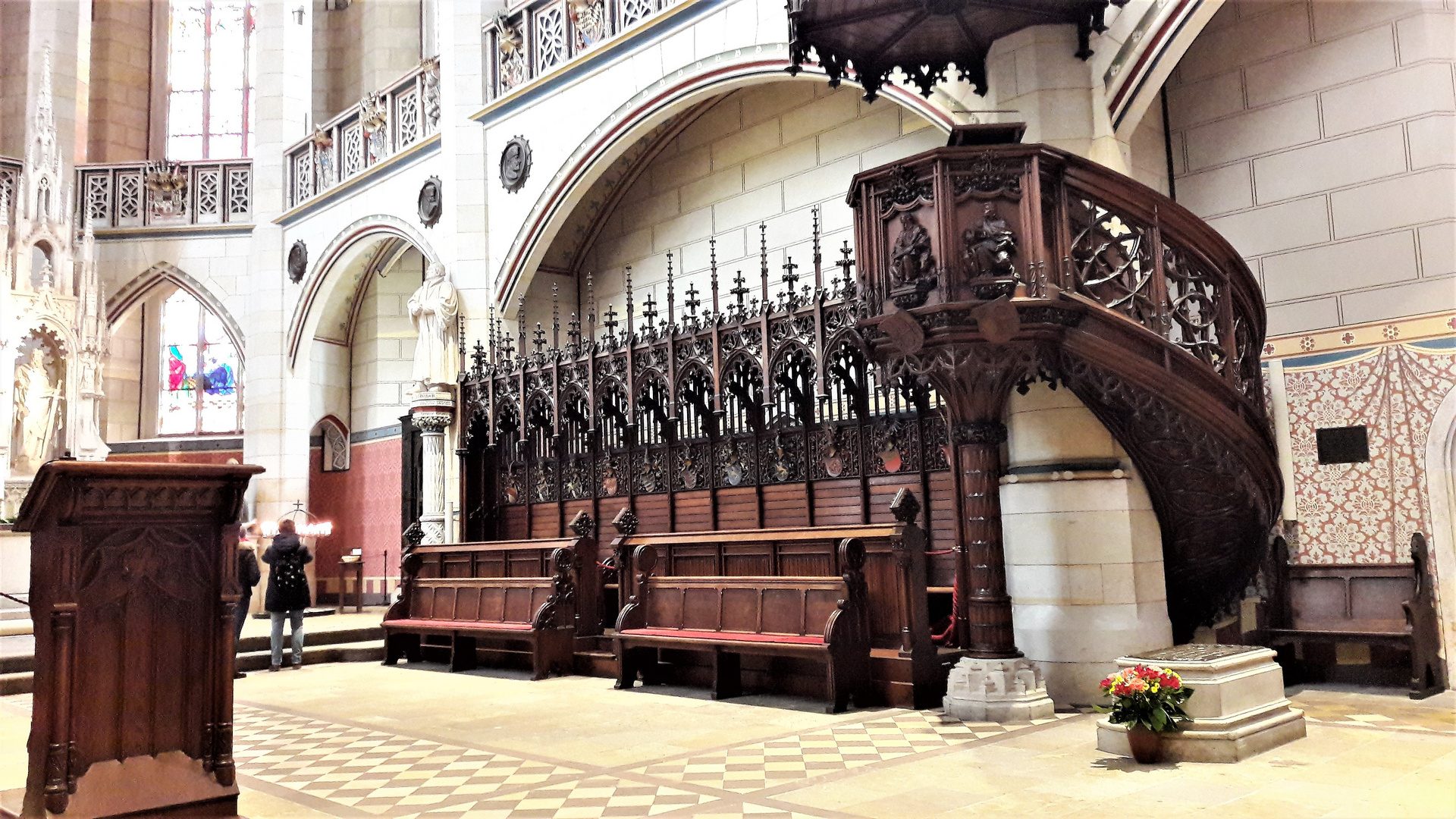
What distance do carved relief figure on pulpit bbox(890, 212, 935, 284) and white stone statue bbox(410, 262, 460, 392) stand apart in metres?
6.27

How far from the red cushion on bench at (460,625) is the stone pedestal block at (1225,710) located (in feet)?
15.0

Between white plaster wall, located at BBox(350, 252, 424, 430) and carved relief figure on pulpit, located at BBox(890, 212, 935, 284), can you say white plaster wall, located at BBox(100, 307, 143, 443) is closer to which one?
white plaster wall, located at BBox(350, 252, 424, 430)

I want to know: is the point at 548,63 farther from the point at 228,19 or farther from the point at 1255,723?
the point at 228,19

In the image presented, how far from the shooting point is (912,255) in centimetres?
576

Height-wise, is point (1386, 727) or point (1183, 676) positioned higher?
point (1183, 676)

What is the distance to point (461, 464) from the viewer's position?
436 inches

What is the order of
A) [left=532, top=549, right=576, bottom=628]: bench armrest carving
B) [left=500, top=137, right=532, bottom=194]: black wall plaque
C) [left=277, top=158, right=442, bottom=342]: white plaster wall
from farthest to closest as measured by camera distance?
[left=277, top=158, right=442, bottom=342]: white plaster wall < [left=500, top=137, right=532, bottom=194]: black wall plaque < [left=532, top=549, right=576, bottom=628]: bench armrest carving

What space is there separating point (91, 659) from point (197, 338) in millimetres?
16426

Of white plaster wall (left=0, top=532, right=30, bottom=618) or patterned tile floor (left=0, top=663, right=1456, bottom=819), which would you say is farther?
white plaster wall (left=0, top=532, right=30, bottom=618)

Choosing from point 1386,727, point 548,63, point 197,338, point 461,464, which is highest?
point 548,63

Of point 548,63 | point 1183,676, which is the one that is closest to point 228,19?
point 548,63

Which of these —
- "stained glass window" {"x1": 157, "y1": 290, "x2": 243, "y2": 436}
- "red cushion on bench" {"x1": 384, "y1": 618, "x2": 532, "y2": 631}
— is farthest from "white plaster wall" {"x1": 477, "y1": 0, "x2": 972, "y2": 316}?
"stained glass window" {"x1": 157, "y1": 290, "x2": 243, "y2": 436}

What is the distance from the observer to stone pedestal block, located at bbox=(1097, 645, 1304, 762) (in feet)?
14.9

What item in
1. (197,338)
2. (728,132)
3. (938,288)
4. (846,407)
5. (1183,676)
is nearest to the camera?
(1183,676)
